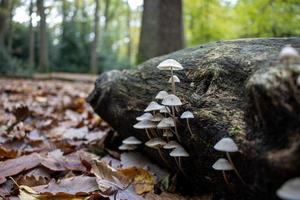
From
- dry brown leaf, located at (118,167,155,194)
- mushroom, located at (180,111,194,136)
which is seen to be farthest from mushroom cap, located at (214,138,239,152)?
dry brown leaf, located at (118,167,155,194)

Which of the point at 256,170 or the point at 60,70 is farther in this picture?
the point at 60,70

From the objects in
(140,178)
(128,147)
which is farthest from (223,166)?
(128,147)

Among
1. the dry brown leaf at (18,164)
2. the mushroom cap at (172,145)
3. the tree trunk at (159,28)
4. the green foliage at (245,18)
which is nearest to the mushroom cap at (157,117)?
the mushroom cap at (172,145)

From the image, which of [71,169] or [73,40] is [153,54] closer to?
[71,169]

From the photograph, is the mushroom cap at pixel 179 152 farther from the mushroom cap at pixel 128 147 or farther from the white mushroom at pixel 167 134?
the mushroom cap at pixel 128 147

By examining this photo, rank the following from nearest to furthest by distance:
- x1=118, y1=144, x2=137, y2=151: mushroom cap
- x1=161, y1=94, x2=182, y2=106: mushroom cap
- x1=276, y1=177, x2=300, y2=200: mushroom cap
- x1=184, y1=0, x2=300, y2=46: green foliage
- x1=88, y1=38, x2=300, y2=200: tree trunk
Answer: x1=276, y1=177, x2=300, y2=200: mushroom cap, x1=88, y1=38, x2=300, y2=200: tree trunk, x1=161, y1=94, x2=182, y2=106: mushroom cap, x1=118, y1=144, x2=137, y2=151: mushroom cap, x1=184, y1=0, x2=300, y2=46: green foliage

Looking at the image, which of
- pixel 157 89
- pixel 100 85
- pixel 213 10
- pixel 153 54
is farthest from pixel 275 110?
pixel 213 10

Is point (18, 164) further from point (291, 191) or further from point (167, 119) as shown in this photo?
point (291, 191)

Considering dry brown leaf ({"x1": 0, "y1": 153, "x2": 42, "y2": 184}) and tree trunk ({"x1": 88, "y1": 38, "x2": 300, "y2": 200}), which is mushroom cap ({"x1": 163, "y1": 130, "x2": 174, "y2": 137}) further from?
dry brown leaf ({"x1": 0, "y1": 153, "x2": 42, "y2": 184})
